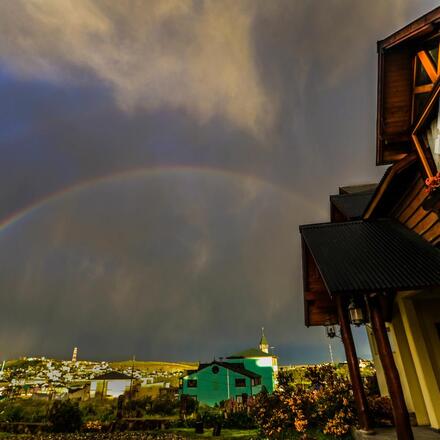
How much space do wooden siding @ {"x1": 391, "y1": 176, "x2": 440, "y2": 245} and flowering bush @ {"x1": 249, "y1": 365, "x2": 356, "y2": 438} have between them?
4991mm

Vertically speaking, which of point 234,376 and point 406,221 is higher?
point 406,221

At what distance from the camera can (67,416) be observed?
22516mm

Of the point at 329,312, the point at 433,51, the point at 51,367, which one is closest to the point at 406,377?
the point at 329,312

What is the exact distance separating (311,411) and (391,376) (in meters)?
4.96

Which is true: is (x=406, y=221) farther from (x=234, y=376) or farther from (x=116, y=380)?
(x=116, y=380)

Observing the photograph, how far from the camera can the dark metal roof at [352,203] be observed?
36.4 ft

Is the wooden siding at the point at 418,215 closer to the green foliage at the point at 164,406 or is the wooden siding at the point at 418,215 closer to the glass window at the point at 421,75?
the glass window at the point at 421,75

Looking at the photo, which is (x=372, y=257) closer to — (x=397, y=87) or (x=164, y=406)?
(x=397, y=87)

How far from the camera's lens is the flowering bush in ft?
27.7

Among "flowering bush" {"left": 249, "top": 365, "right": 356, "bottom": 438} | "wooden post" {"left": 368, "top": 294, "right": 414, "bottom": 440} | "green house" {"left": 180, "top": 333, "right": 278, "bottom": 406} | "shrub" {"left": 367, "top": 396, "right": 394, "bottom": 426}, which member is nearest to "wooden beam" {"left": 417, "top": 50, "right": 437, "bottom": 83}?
"wooden post" {"left": 368, "top": 294, "right": 414, "bottom": 440}

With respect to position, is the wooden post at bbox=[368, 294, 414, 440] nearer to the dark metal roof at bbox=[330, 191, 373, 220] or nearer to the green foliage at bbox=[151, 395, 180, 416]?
the dark metal roof at bbox=[330, 191, 373, 220]

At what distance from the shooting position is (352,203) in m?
12.5

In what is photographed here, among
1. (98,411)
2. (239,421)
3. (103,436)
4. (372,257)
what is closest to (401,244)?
(372,257)

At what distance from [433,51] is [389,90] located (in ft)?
4.00
